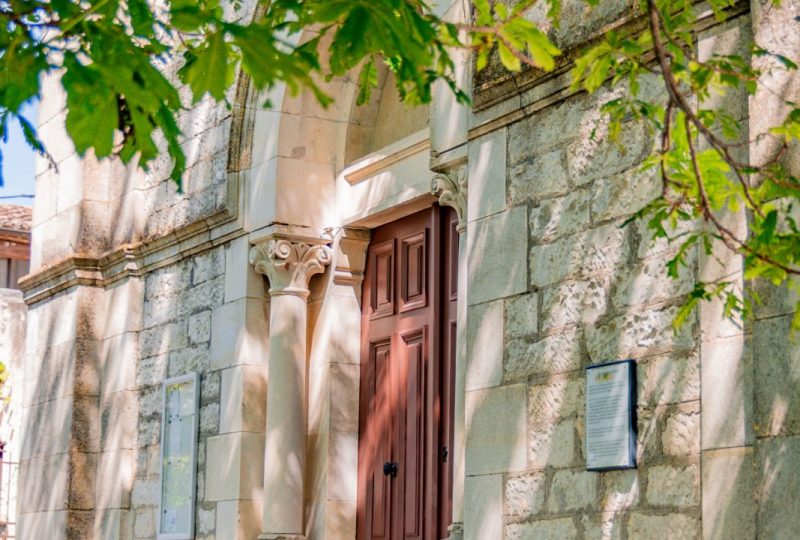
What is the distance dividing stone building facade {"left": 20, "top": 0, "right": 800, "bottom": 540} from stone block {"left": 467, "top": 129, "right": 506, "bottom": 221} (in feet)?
0.05

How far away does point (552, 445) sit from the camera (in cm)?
605

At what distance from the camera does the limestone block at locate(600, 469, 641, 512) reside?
5602 millimetres

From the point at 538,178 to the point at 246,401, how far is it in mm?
2835

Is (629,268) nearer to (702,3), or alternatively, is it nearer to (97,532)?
(702,3)

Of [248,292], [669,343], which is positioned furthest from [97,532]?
[669,343]

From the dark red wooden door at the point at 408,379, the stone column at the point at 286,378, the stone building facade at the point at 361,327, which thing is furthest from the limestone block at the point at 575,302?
the stone column at the point at 286,378

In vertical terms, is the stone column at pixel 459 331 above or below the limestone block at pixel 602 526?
above

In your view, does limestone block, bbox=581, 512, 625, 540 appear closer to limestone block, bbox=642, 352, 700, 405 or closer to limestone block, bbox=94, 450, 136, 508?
limestone block, bbox=642, 352, 700, 405

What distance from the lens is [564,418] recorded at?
6.01 metres

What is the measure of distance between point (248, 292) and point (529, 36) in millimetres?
4967

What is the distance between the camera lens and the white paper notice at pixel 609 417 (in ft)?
18.5

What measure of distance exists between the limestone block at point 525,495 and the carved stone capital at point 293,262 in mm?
2572

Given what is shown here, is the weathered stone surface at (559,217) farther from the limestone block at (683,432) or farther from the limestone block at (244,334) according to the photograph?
the limestone block at (244,334)

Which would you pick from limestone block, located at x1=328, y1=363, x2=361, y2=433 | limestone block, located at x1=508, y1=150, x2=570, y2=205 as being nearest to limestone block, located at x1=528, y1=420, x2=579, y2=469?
limestone block, located at x1=508, y1=150, x2=570, y2=205
